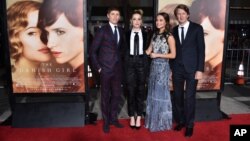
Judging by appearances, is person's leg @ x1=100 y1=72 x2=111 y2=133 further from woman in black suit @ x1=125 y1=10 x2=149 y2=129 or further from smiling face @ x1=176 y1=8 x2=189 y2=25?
smiling face @ x1=176 y1=8 x2=189 y2=25

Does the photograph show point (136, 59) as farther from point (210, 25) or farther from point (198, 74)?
point (210, 25)

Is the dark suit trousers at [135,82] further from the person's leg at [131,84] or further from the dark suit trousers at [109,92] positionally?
the dark suit trousers at [109,92]

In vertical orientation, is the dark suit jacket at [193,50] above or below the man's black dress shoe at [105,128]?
above

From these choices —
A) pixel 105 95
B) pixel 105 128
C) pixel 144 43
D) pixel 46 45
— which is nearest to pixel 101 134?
pixel 105 128

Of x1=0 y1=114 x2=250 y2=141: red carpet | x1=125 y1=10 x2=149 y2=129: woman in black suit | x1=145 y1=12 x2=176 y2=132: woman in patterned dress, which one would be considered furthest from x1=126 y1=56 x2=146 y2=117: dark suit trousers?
x1=0 y1=114 x2=250 y2=141: red carpet

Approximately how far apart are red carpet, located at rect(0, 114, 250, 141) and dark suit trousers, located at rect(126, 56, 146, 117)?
42cm

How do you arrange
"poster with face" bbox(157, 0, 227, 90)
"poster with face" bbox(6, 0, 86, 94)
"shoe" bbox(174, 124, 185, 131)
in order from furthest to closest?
"poster with face" bbox(157, 0, 227, 90), "shoe" bbox(174, 124, 185, 131), "poster with face" bbox(6, 0, 86, 94)

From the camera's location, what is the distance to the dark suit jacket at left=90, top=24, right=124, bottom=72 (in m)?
4.68

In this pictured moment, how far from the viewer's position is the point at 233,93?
7.99m

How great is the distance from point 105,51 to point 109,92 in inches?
28.4

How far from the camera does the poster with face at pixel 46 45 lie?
16.1 feet

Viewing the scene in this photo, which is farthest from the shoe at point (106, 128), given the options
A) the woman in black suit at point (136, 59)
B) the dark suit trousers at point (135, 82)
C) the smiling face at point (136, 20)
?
the smiling face at point (136, 20)

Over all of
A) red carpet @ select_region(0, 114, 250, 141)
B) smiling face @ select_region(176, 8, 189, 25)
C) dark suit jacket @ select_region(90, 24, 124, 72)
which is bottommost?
red carpet @ select_region(0, 114, 250, 141)

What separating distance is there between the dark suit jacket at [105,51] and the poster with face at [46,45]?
18.6 inches
